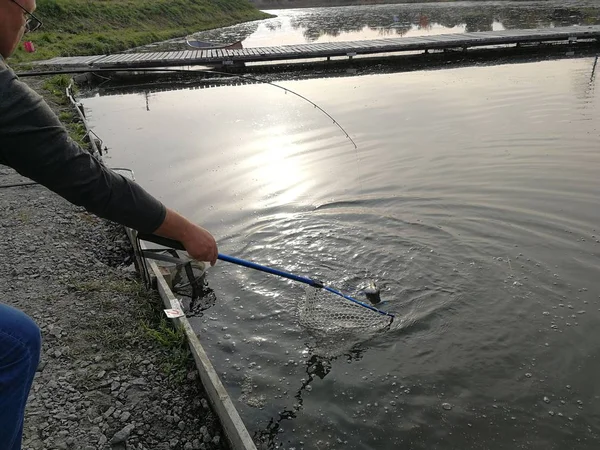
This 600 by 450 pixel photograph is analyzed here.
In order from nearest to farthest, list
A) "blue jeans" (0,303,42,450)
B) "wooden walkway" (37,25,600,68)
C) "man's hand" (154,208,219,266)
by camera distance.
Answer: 1. "blue jeans" (0,303,42,450)
2. "man's hand" (154,208,219,266)
3. "wooden walkway" (37,25,600,68)

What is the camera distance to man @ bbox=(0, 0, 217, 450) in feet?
5.75

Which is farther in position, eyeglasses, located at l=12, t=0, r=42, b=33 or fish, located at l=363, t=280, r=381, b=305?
fish, located at l=363, t=280, r=381, b=305

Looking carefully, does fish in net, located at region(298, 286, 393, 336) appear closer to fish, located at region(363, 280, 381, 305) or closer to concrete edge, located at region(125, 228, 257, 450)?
fish, located at region(363, 280, 381, 305)

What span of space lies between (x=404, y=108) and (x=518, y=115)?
3.18 meters

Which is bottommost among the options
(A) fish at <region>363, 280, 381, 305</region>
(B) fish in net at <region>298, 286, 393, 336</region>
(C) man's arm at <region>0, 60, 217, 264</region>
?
(B) fish in net at <region>298, 286, 393, 336</region>

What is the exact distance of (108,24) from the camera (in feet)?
110

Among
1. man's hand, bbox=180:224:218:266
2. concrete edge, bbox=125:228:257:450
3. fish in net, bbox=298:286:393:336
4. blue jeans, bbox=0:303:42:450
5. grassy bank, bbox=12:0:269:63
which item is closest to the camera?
blue jeans, bbox=0:303:42:450

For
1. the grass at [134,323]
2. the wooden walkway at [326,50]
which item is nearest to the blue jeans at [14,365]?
the grass at [134,323]

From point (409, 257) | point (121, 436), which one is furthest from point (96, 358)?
point (409, 257)

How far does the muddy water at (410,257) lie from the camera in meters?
4.30

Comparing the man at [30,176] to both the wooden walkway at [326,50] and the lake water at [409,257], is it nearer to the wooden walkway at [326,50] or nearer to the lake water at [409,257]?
the lake water at [409,257]

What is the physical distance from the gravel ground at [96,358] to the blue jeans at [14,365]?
1.71 m

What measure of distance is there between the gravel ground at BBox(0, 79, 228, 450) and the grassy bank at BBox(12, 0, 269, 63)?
18841 mm

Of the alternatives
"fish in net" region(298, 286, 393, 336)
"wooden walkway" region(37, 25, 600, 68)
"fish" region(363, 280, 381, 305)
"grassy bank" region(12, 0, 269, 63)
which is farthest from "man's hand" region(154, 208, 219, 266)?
"grassy bank" region(12, 0, 269, 63)
